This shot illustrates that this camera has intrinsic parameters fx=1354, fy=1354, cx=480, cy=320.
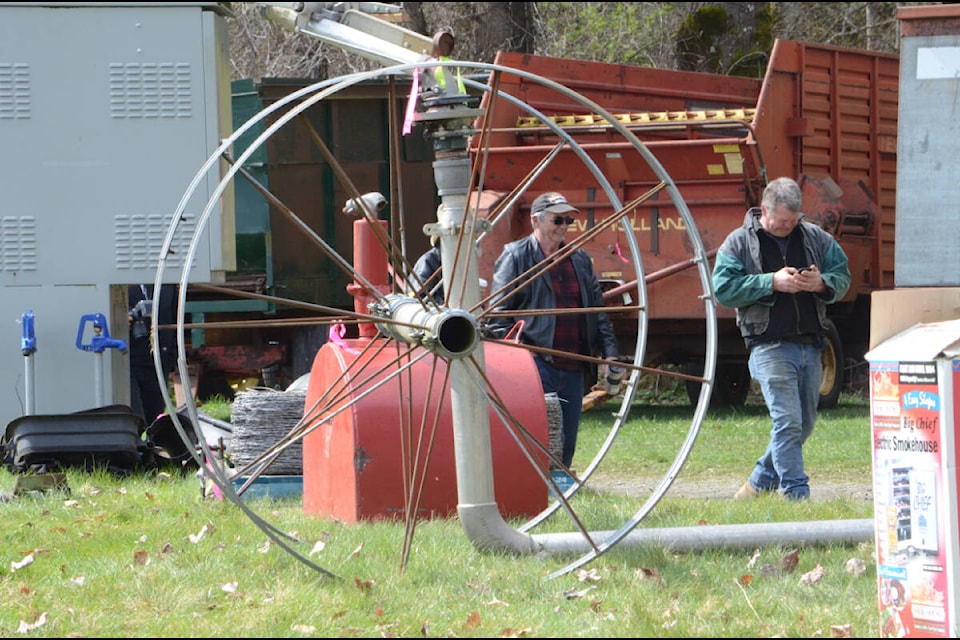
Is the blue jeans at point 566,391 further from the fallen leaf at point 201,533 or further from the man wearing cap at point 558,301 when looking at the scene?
the fallen leaf at point 201,533

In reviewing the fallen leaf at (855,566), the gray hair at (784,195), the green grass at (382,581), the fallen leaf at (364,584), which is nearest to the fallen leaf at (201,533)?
the green grass at (382,581)

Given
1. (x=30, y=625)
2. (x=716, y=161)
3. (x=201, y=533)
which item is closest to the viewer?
(x=30, y=625)

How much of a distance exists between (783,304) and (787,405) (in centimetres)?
48

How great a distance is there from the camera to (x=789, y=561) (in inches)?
190

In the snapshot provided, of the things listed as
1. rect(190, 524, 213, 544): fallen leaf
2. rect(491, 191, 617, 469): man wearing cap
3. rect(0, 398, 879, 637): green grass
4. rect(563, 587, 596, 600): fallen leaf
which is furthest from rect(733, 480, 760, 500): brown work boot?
rect(190, 524, 213, 544): fallen leaf

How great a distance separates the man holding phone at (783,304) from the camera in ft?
21.1

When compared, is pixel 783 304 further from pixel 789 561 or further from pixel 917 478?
pixel 917 478

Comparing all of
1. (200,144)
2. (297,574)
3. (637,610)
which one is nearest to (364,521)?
(297,574)

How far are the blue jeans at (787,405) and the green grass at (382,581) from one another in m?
0.22

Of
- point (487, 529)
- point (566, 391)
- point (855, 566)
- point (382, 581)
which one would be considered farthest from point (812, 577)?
point (566, 391)

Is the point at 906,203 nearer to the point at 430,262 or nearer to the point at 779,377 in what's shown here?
the point at 779,377

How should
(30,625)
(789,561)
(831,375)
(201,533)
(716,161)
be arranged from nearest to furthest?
(30,625)
(789,561)
(201,533)
(716,161)
(831,375)

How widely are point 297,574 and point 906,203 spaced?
2549mm

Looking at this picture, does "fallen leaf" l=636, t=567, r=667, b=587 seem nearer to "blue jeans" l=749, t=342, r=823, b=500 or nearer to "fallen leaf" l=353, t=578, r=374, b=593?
"fallen leaf" l=353, t=578, r=374, b=593
